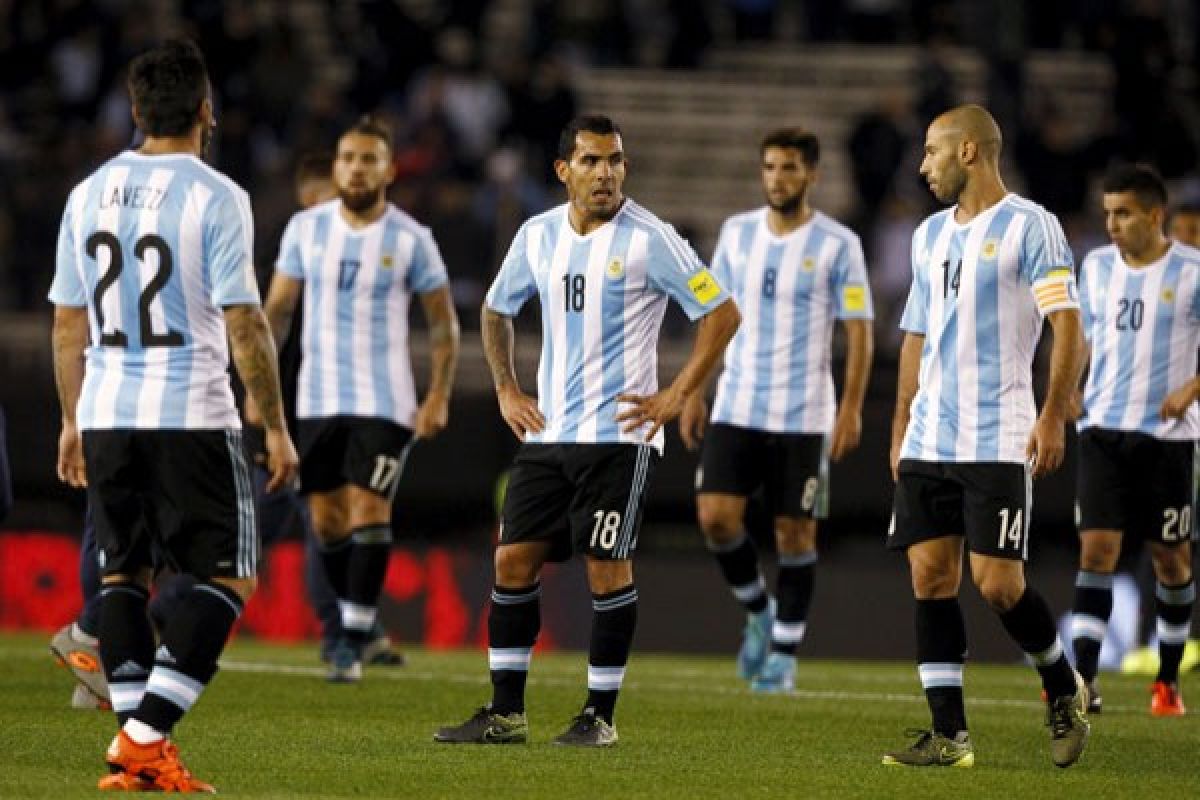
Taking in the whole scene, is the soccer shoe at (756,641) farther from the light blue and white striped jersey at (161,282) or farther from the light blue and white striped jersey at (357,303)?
the light blue and white striped jersey at (161,282)

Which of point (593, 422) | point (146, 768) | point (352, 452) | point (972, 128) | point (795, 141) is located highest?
point (795, 141)

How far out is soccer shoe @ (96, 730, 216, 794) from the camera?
689 cm

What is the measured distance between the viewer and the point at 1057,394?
312 inches

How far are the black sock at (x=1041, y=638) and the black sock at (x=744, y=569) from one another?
330 centimetres

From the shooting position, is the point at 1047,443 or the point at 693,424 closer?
the point at 1047,443

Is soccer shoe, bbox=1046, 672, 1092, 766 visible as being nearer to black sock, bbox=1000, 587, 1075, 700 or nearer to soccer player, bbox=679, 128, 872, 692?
black sock, bbox=1000, 587, 1075, 700

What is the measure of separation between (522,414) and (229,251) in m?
1.77

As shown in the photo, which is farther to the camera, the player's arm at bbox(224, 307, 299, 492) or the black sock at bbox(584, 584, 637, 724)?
the black sock at bbox(584, 584, 637, 724)

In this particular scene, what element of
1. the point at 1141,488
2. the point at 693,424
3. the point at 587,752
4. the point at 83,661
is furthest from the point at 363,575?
the point at 1141,488

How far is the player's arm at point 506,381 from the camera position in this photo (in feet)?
28.1

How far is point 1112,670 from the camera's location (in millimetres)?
13938

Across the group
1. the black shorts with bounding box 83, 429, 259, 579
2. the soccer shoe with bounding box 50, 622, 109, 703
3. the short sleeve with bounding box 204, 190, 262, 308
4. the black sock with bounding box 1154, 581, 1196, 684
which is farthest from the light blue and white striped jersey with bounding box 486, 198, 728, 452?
the black sock with bounding box 1154, 581, 1196, 684

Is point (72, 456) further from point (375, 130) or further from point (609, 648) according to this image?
point (375, 130)

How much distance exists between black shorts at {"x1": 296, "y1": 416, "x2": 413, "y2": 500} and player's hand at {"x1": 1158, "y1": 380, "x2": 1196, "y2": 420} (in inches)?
132
